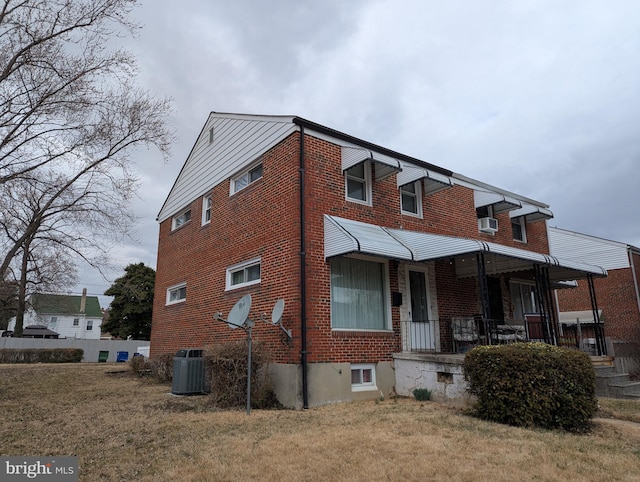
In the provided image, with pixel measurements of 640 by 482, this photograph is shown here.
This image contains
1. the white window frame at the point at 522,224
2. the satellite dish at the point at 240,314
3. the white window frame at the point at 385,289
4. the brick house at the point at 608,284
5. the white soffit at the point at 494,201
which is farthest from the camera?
the brick house at the point at 608,284

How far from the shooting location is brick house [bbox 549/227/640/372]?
20594mm

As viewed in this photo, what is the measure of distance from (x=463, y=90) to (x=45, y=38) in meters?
10.9

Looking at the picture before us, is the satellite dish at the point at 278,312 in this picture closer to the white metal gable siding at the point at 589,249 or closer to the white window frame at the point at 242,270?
the white window frame at the point at 242,270

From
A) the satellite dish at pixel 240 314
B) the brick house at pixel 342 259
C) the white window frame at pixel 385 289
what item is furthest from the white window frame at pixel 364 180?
the satellite dish at pixel 240 314

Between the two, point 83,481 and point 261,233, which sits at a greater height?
point 261,233

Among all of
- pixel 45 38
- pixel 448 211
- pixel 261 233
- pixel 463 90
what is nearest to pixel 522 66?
pixel 463 90

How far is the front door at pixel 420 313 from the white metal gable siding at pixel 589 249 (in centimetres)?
1238

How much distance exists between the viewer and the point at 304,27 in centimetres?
1040

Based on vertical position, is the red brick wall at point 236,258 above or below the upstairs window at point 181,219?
below

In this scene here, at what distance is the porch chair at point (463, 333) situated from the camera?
37.4 ft

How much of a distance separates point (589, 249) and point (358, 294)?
689 inches

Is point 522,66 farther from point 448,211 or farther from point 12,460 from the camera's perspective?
point 12,460

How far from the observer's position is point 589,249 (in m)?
22.1

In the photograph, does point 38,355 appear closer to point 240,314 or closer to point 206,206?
point 206,206
